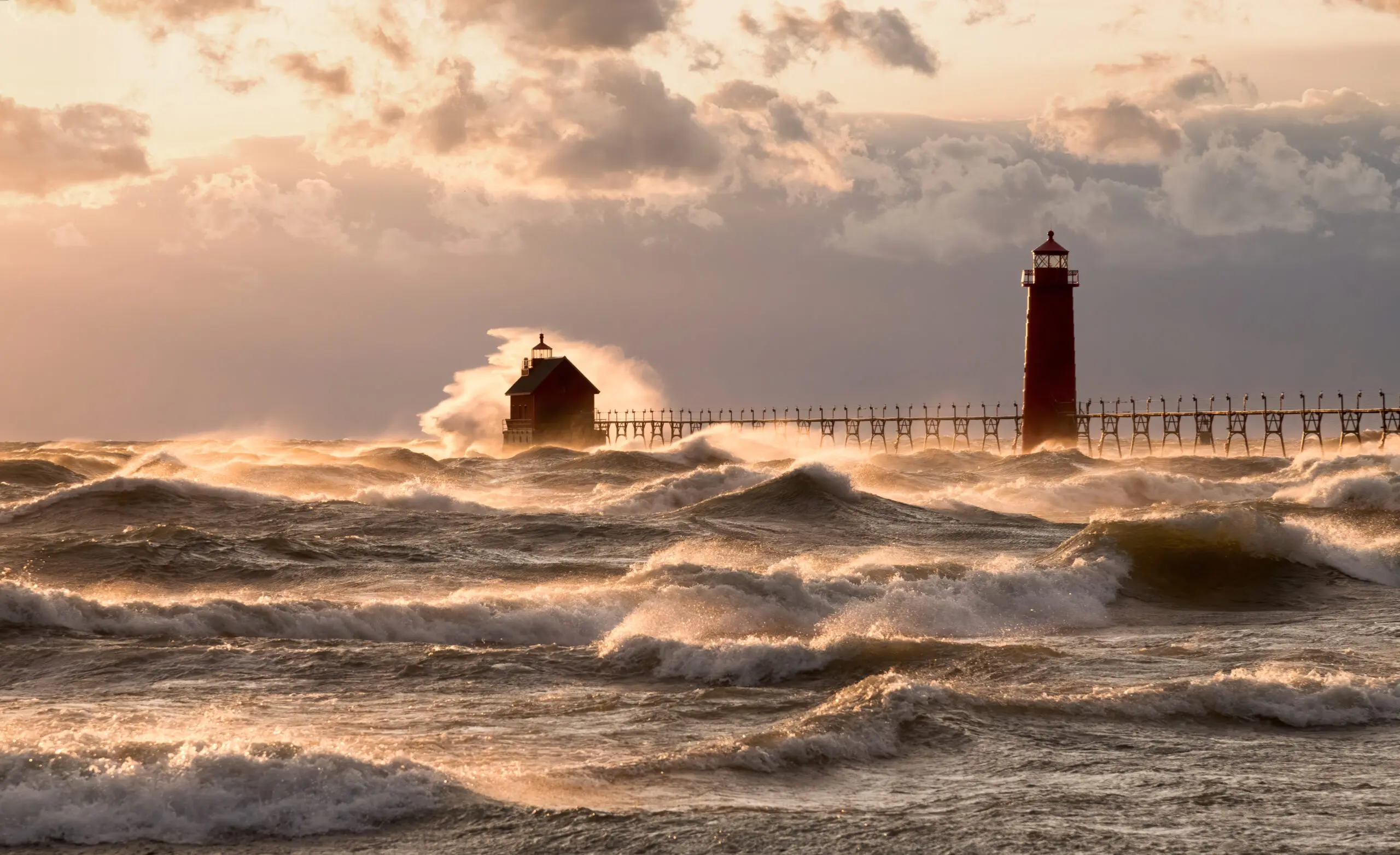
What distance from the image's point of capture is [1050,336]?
149 ft

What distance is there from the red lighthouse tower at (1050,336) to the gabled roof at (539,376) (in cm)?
2569

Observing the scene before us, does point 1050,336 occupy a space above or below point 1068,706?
above

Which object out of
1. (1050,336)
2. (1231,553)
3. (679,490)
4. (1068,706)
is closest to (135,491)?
(679,490)

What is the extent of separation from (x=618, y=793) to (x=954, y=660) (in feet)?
17.3

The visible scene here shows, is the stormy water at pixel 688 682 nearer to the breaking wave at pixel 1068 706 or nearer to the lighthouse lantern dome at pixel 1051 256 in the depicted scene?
the breaking wave at pixel 1068 706

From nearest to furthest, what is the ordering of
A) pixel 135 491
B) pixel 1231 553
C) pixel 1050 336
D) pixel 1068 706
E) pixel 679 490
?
pixel 1068 706 < pixel 1231 553 < pixel 135 491 < pixel 679 490 < pixel 1050 336

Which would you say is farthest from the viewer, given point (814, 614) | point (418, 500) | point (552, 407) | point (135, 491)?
point (552, 407)

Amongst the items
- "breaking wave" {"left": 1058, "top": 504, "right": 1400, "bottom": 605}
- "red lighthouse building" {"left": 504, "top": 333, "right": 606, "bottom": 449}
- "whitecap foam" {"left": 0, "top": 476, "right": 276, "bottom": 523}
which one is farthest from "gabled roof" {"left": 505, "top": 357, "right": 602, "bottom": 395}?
"breaking wave" {"left": 1058, "top": 504, "right": 1400, "bottom": 605}

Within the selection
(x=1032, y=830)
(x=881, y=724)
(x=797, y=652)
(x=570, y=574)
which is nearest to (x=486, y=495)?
(x=570, y=574)

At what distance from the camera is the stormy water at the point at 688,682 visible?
7.52m

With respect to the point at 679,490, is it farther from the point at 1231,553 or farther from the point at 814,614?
the point at 814,614

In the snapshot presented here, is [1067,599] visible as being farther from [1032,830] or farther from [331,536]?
[331,536]

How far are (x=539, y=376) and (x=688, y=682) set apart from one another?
54195 mm

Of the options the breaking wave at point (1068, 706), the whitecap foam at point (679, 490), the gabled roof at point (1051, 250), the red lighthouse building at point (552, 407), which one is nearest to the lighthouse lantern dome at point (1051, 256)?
the gabled roof at point (1051, 250)
